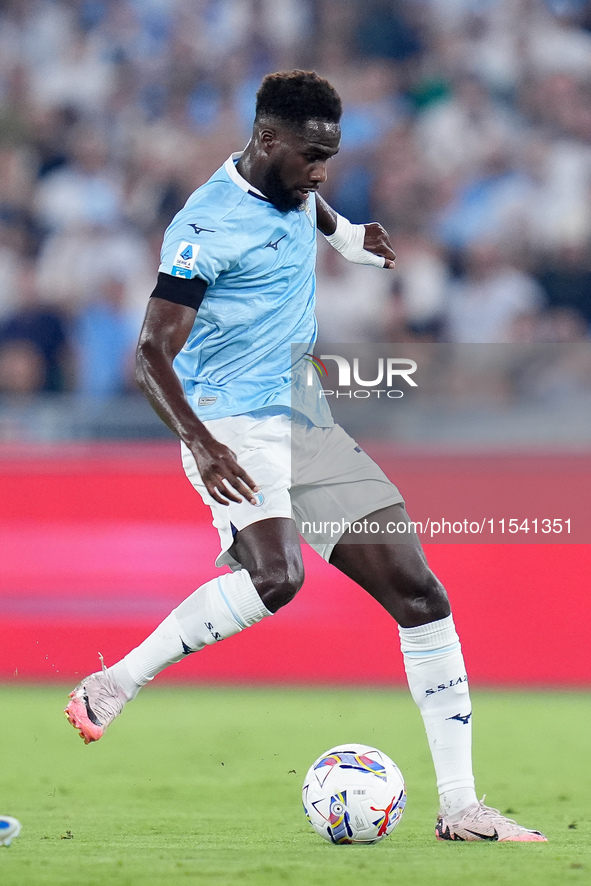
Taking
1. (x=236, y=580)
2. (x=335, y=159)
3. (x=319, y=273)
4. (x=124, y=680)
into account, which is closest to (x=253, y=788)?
(x=124, y=680)

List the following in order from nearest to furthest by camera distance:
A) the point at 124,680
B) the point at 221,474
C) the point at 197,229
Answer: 1. the point at 221,474
2. the point at 197,229
3. the point at 124,680

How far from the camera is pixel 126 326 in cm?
932

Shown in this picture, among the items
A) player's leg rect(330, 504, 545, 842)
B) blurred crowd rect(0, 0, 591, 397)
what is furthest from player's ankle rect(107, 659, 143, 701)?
blurred crowd rect(0, 0, 591, 397)

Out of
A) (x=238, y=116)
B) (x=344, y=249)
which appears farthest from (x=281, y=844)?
(x=238, y=116)

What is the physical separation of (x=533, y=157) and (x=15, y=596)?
17.8 feet

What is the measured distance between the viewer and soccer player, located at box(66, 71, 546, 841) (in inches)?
156

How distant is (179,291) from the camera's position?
3938 millimetres

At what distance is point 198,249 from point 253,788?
7.66ft

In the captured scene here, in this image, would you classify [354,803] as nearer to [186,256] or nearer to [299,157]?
[186,256]

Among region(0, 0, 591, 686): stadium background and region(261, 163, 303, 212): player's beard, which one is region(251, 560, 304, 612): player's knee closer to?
region(261, 163, 303, 212): player's beard

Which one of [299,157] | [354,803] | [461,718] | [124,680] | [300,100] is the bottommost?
[354,803]

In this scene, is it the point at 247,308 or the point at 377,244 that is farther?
the point at 377,244

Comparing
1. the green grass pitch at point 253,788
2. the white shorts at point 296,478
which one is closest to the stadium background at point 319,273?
the green grass pitch at point 253,788

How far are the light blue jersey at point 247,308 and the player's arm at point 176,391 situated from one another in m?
0.26
